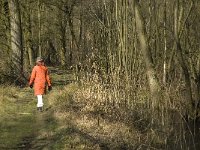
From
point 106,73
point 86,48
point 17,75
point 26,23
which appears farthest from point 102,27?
point 26,23

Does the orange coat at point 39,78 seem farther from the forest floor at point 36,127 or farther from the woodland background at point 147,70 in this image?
the woodland background at point 147,70

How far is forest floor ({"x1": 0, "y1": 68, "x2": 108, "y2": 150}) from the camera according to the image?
9367mm

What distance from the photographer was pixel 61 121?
11977 millimetres

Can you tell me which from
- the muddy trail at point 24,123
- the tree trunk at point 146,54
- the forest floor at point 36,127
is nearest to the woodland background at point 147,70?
the tree trunk at point 146,54

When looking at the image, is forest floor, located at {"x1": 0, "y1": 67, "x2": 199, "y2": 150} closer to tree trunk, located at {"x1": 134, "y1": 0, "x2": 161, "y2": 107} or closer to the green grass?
the green grass

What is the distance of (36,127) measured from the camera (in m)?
11.4

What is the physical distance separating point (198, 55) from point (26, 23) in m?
19.3

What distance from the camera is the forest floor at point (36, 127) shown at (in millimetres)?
9367

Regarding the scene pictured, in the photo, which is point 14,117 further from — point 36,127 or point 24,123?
point 36,127

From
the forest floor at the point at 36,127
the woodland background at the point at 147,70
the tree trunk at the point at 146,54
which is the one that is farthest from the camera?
the tree trunk at the point at 146,54

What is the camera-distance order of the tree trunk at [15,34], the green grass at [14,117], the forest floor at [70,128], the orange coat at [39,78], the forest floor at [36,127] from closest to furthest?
1. the forest floor at [36,127]
2. the forest floor at [70,128]
3. the green grass at [14,117]
4. the orange coat at [39,78]
5. the tree trunk at [15,34]

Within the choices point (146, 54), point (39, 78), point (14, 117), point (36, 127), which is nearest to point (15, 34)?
point (39, 78)

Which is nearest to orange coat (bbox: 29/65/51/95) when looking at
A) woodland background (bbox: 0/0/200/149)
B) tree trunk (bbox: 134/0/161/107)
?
woodland background (bbox: 0/0/200/149)

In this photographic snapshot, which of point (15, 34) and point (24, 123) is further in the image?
point (15, 34)
